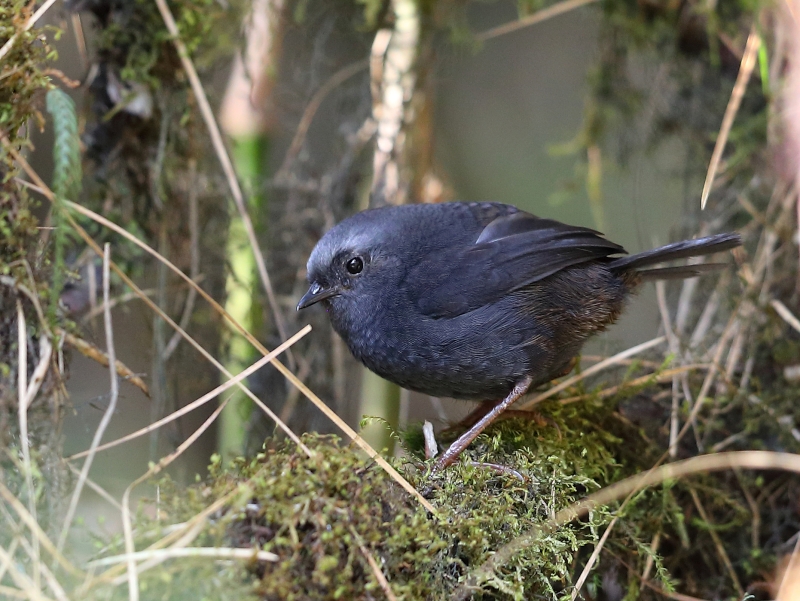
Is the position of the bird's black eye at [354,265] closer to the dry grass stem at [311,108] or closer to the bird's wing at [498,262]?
the bird's wing at [498,262]

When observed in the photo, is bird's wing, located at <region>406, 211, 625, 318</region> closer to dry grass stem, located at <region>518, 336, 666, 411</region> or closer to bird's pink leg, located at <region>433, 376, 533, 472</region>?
bird's pink leg, located at <region>433, 376, 533, 472</region>

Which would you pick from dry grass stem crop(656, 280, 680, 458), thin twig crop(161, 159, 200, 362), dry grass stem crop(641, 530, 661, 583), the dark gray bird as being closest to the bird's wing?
the dark gray bird

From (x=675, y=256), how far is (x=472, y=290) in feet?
2.61

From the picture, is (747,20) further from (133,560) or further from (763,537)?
(133,560)

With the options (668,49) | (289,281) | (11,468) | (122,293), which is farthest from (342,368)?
(668,49)

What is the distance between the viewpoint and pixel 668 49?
373 centimetres

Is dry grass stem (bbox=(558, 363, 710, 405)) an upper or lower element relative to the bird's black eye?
lower

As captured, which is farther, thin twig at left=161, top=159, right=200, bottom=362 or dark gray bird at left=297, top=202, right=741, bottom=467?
thin twig at left=161, top=159, right=200, bottom=362

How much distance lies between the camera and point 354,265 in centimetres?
266

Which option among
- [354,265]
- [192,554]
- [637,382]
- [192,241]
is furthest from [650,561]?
[192,241]

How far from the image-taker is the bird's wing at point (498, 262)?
8.04 ft

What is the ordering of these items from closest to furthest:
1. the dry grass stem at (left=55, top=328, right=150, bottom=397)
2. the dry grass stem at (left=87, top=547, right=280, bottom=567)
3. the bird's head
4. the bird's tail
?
the dry grass stem at (left=87, top=547, right=280, bottom=567), the dry grass stem at (left=55, top=328, right=150, bottom=397), the bird's tail, the bird's head

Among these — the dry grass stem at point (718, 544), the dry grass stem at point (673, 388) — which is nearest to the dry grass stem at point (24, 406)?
the dry grass stem at point (673, 388)

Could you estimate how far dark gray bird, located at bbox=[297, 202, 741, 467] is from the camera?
240cm
